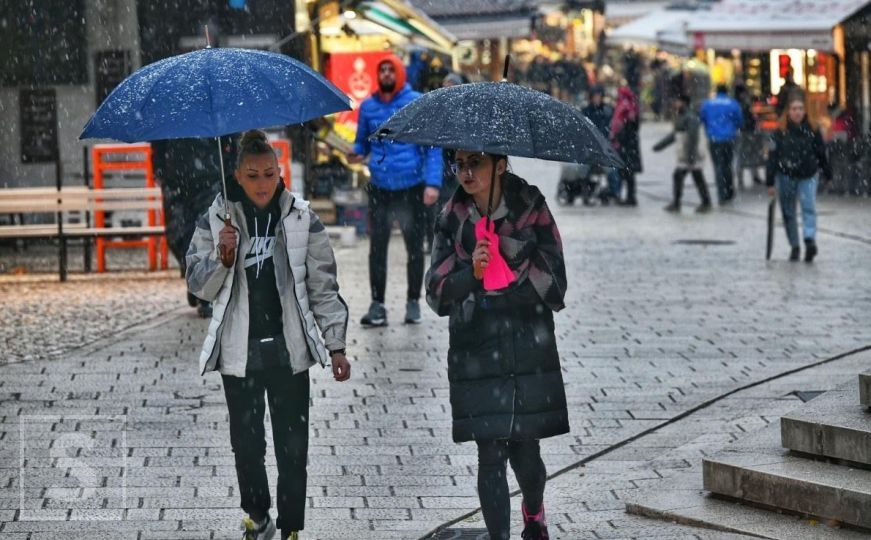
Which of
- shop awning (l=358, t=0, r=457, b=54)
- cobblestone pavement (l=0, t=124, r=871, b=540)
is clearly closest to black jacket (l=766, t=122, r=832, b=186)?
cobblestone pavement (l=0, t=124, r=871, b=540)

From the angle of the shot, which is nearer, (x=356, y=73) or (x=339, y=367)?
(x=339, y=367)

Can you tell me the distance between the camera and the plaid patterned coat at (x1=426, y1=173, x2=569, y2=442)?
603 cm

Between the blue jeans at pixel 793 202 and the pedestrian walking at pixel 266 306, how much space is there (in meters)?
10.6

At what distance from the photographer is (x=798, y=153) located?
15.9 meters

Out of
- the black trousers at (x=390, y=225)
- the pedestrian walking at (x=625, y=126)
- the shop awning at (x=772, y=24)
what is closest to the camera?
the black trousers at (x=390, y=225)

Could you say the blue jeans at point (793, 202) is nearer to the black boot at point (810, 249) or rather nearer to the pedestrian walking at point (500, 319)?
the black boot at point (810, 249)

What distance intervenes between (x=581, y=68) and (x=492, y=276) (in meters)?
48.3

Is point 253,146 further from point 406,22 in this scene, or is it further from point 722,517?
point 406,22

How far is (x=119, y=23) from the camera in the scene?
19.5m

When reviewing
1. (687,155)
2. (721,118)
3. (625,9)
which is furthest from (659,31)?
(625,9)

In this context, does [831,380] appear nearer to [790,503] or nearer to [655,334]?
[655,334]

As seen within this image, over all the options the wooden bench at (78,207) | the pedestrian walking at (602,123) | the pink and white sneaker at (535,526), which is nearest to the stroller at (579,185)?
the pedestrian walking at (602,123)

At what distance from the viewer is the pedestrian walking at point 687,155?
75.8 feet

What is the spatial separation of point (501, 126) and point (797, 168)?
10708mm
